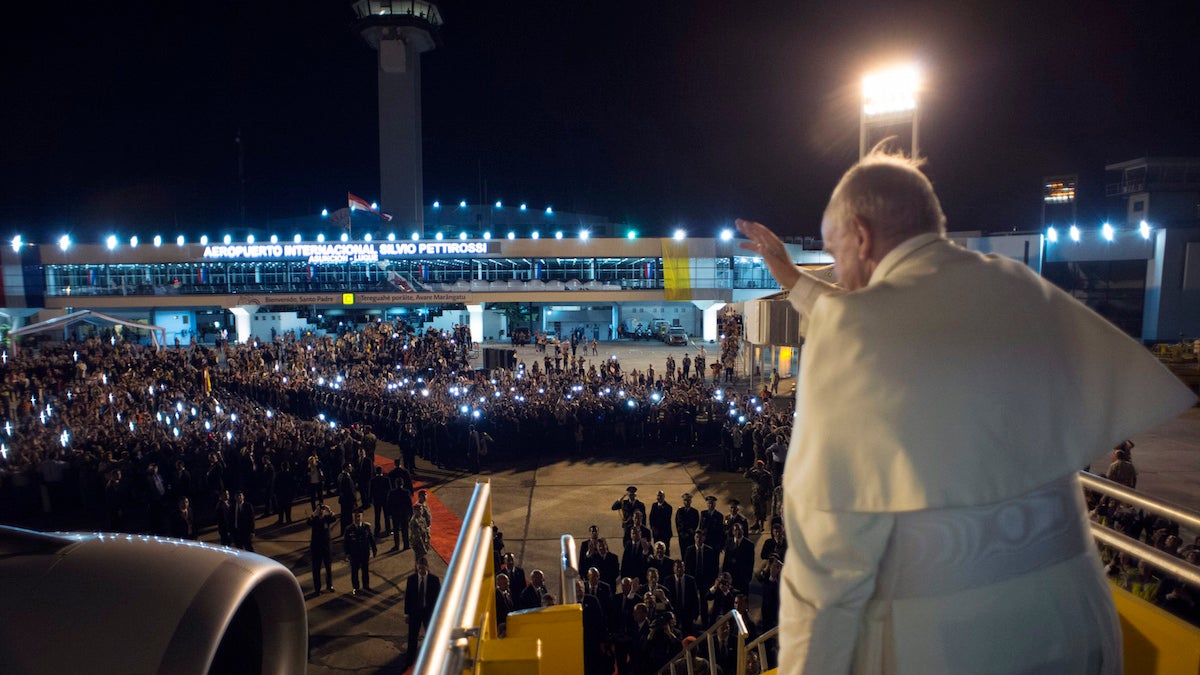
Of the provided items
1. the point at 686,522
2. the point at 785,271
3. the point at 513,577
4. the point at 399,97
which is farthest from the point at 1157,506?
the point at 399,97

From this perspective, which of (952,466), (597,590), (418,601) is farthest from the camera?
(418,601)

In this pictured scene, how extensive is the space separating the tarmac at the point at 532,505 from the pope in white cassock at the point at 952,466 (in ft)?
20.6

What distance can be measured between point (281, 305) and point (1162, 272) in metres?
50.5

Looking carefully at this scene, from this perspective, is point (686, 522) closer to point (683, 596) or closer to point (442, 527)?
point (683, 596)

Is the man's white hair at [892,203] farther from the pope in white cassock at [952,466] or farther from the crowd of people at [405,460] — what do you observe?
the crowd of people at [405,460]

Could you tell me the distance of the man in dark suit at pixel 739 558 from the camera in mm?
8094

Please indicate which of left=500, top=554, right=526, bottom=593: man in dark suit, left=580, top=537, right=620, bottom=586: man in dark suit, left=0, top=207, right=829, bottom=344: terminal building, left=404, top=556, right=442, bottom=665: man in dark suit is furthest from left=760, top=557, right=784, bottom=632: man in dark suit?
left=0, top=207, right=829, bottom=344: terminal building

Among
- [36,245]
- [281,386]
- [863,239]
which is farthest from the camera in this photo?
[36,245]

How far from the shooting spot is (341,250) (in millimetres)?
40031

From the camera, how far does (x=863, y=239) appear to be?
132 centimetres

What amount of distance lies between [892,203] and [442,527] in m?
10.9

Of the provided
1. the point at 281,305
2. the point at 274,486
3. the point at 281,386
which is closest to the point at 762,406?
the point at 274,486

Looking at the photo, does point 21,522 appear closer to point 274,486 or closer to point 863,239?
point 274,486

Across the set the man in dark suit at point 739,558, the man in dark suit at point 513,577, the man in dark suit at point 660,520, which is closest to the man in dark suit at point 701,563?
the man in dark suit at point 739,558
